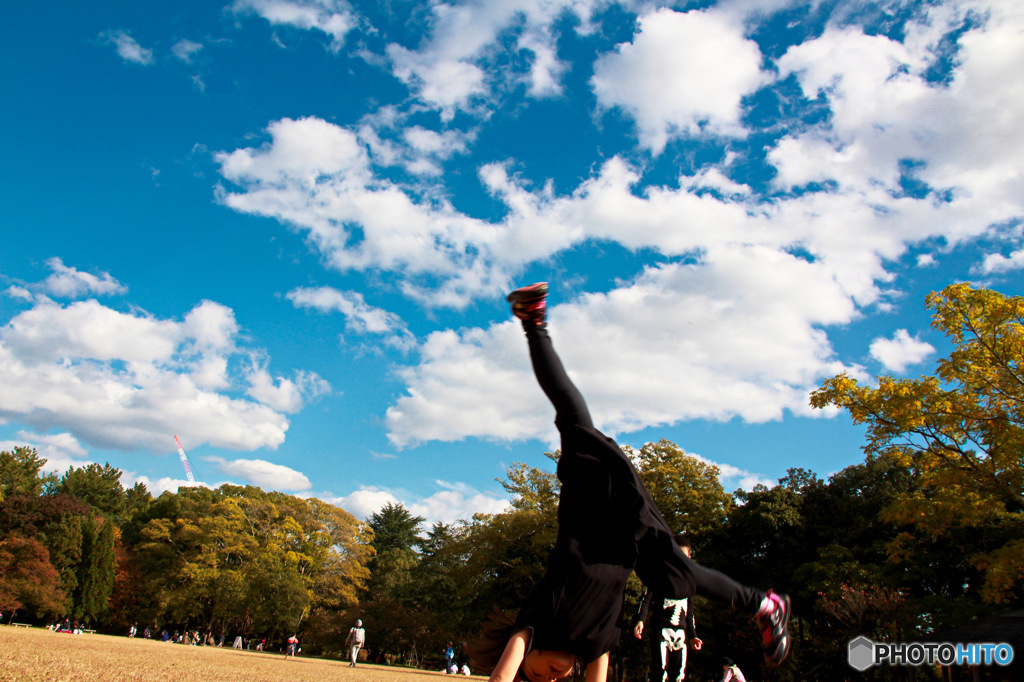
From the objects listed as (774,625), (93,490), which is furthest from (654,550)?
(93,490)

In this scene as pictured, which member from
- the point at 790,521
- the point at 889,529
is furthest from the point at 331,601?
the point at 889,529

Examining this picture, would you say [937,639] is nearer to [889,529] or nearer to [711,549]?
[889,529]

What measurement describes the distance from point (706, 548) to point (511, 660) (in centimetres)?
3439

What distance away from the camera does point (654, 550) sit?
3.44 m

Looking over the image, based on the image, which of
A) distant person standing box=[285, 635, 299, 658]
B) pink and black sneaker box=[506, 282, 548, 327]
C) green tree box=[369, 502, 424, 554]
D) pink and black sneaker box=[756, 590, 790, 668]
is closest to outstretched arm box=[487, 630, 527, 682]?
pink and black sneaker box=[506, 282, 548, 327]

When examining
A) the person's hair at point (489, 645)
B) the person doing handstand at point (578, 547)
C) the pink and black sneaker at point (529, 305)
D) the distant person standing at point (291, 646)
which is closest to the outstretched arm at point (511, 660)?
the person doing handstand at point (578, 547)

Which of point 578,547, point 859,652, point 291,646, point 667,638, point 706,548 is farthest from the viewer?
point 706,548

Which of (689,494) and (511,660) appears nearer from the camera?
(511,660)

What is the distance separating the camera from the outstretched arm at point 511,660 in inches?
→ 106

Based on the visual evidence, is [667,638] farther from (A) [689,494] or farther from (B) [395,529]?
(B) [395,529]

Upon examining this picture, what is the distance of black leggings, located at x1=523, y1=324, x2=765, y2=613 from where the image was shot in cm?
306

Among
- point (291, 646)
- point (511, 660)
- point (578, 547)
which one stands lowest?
point (291, 646)

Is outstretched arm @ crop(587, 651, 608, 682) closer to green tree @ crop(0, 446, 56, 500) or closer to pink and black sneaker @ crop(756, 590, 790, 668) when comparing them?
pink and black sneaker @ crop(756, 590, 790, 668)

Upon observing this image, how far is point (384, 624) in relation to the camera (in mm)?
47438
